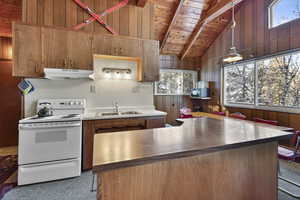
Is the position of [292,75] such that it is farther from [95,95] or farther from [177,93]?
[95,95]

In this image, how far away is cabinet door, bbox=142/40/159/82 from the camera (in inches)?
122

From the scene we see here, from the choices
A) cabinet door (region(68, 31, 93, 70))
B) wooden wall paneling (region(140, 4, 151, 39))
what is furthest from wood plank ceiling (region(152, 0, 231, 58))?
cabinet door (region(68, 31, 93, 70))

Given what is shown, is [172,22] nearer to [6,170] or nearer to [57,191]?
[57,191]

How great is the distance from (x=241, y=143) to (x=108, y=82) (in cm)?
266

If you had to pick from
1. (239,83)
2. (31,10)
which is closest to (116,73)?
(31,10)

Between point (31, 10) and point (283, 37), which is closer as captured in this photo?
point (31, 10)

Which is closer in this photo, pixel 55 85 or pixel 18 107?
pixel 55 85

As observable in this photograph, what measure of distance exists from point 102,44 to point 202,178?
2.67 meters

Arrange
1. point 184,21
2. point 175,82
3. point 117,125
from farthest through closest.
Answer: point 175,82
point 184,21
point 117,125

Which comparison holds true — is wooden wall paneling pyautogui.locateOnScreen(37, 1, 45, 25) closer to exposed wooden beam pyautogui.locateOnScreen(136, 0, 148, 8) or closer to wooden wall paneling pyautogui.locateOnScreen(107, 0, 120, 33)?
wooden wall paneling pyautogui.locateOnScreen(107, 0, 120, 33)

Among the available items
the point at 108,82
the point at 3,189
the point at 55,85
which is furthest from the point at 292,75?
the point at 3,189

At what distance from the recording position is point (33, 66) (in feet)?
8.03

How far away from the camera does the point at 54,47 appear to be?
2.53 meters

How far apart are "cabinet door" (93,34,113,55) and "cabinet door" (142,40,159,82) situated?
72 centimetres
